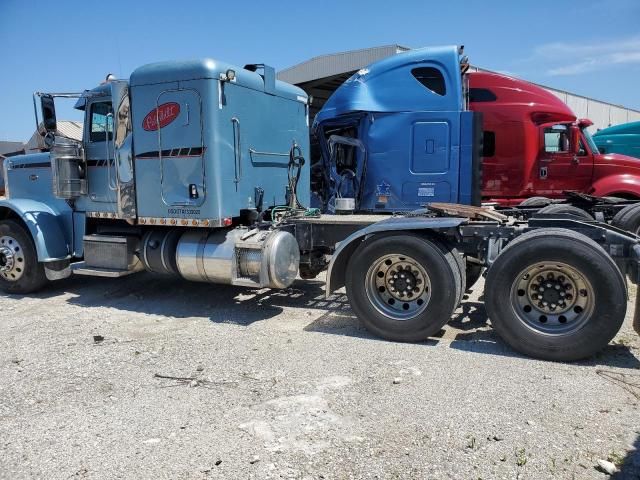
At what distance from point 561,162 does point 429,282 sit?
6.56 meters

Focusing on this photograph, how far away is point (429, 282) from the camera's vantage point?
5.13m

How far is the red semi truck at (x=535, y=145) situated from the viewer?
10.1 metres

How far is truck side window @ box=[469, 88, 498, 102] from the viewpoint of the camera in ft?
33.6

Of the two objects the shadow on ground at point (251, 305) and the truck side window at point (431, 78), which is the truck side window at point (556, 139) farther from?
the shadow on ground at point (251, 305)

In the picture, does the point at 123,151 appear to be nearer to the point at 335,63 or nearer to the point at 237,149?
the point at 237,149

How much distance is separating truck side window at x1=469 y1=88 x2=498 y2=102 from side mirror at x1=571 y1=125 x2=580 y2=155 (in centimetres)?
165

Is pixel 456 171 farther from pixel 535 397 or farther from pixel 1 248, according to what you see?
pixel 1 248

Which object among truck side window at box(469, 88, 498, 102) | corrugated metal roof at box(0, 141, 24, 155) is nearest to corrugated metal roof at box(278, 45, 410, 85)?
truck side window at box(469, 88, 498, 102)

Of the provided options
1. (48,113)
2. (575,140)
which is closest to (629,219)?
(575,140)

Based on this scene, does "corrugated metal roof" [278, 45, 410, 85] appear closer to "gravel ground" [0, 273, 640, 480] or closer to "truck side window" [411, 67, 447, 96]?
"truck side window" [411, 67, 447, 96]

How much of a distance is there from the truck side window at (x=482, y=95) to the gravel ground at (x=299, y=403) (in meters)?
5.65

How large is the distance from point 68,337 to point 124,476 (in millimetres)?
3109

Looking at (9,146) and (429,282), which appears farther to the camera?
(9,146)

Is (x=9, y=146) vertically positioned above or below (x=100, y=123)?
above
